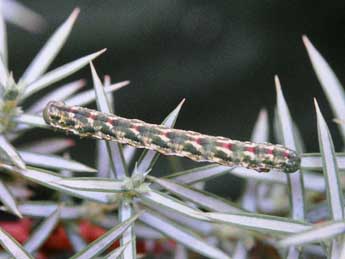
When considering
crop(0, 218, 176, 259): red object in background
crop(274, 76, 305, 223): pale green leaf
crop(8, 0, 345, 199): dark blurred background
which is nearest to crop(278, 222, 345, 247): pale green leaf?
crop(274, 76, 305, 223): pale green leaf

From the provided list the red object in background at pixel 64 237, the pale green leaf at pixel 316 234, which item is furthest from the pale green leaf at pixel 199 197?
the red object in background at pixel 64 237

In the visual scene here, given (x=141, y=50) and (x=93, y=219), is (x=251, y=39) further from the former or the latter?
(x=93, y=219)

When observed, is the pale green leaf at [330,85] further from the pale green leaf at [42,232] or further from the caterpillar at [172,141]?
the pale green leaf at [42,232]

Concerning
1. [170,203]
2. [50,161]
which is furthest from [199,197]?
[50,161]

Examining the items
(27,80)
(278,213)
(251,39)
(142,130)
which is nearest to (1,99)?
(27,80)

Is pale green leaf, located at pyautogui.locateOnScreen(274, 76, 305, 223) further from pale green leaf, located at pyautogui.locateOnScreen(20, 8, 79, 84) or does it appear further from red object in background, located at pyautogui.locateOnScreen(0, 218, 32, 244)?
red object in background, located at pyautogui.locateOnScreen(0, 218, 32, 244)
